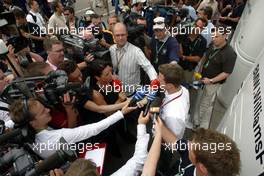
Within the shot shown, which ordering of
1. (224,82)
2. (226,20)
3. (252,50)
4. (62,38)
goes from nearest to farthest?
(252,50) < (224,82) < (62,38) < (226,20)

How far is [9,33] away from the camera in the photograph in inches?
195

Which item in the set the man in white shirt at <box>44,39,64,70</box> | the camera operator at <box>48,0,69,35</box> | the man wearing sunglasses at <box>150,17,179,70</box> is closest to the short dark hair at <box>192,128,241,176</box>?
the man in white shirt at <box>44,39,64,70</box>

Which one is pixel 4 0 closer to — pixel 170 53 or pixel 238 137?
pixel 170 53

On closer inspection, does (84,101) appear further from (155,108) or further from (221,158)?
(221,158)

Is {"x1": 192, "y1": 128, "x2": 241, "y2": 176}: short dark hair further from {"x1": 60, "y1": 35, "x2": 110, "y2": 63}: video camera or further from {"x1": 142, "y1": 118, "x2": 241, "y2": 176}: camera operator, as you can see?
{"x1": 60, "y1": 35, "x2": 110, "y2": 63}: video camera

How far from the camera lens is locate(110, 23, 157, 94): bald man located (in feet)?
13.5

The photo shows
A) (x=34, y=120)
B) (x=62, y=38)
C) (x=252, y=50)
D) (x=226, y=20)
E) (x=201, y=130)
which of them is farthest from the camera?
(x=226, y=20)

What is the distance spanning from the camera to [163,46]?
4789mm

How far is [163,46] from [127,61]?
87 cm

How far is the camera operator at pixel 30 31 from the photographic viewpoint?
5845 millimetres

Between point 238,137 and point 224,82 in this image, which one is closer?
point 238,137

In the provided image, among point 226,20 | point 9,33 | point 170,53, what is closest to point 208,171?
point 170,53

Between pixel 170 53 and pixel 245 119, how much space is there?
8.80 ft

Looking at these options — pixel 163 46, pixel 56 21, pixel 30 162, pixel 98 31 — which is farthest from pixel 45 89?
pixel 56 21
